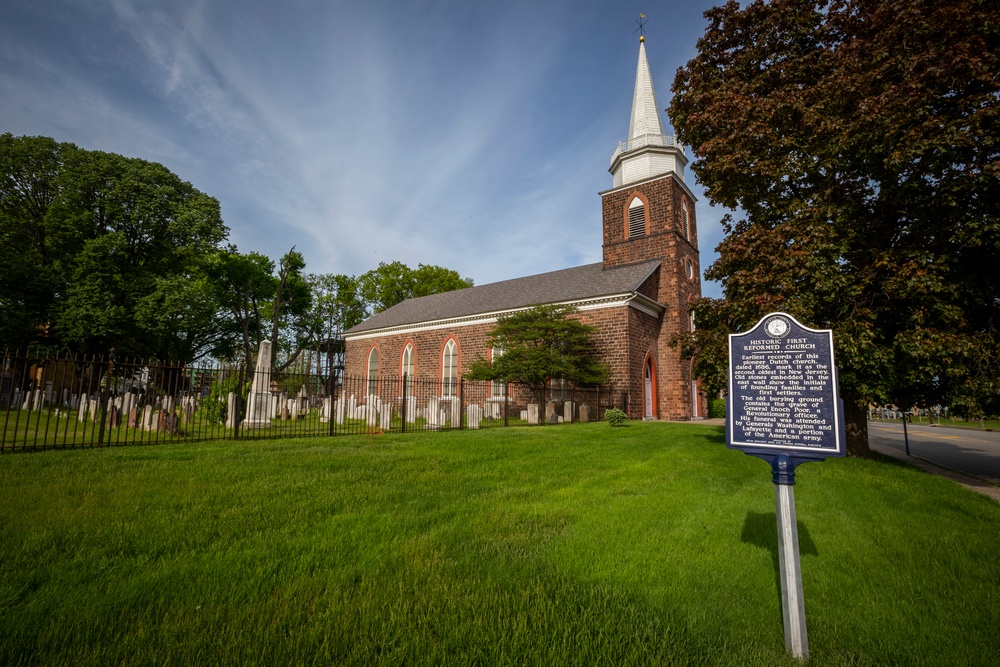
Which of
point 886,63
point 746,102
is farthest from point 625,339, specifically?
point 886,63

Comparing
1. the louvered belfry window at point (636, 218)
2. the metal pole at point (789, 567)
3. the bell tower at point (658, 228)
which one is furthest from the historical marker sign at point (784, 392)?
the louvered belfry window at point (636, 218)

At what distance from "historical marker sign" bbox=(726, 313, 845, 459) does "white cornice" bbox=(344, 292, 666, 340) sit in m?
15.9

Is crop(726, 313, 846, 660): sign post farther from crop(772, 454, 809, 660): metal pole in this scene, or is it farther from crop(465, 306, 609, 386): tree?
crop(465, 306, 609, 386): tree

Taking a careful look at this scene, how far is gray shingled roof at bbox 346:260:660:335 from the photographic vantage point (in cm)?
2111

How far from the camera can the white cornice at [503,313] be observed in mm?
19484

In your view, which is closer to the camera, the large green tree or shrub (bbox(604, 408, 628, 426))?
shrub (bbox(604, 408, 628, 426))

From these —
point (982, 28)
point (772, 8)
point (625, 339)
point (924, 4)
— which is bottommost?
point (625, 339)

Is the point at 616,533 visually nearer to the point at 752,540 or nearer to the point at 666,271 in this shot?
the point at 752,540

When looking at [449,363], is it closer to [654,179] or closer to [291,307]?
[654,179]

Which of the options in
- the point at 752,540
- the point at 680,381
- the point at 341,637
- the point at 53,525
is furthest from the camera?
the point at 680,381

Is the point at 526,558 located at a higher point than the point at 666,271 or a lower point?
lower

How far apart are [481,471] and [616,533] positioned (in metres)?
3.28

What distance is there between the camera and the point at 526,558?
3756 millimetres

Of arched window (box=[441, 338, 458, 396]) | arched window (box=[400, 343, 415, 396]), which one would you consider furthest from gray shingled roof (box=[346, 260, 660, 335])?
arched window (box=[441, 338, 458, 396])
